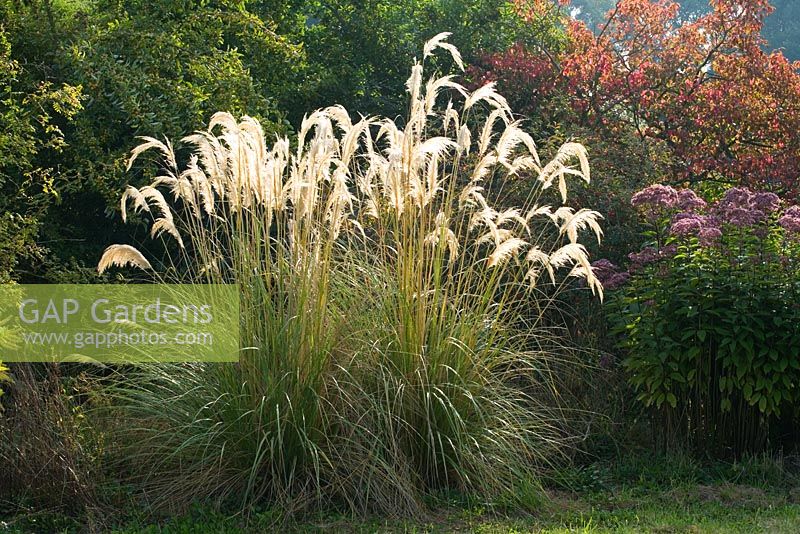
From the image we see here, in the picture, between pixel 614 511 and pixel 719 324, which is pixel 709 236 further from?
pixel 614 511

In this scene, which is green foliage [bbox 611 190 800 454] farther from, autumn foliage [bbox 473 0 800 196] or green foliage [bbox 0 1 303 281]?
green foliage [bbox 0 1 303 281]

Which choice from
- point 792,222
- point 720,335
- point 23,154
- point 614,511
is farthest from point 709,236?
point 23,154

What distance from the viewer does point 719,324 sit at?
6703 mm

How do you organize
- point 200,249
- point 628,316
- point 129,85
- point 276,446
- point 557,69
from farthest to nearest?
point 557,69, point 129,85, point 628,316, point 200,249, point 276,446

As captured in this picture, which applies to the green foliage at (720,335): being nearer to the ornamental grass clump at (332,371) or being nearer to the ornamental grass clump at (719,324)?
the ornamental grass clump at (719,324)

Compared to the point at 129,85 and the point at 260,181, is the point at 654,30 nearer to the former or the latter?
the point at 129,85

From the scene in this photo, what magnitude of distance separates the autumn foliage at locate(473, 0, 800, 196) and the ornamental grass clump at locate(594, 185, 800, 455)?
349cm

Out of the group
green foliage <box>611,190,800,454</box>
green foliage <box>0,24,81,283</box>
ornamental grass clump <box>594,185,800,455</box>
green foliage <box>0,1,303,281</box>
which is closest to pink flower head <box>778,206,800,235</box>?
ornamental grass clump <box>594,185,800,455</box>

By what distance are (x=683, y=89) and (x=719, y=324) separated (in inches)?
208

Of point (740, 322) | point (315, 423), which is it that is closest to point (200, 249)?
point (315, 423)

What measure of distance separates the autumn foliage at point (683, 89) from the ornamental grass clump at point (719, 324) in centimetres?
349

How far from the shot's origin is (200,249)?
5.74 meters

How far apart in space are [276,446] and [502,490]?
1.38 m

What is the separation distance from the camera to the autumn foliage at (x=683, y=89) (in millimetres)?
10602
